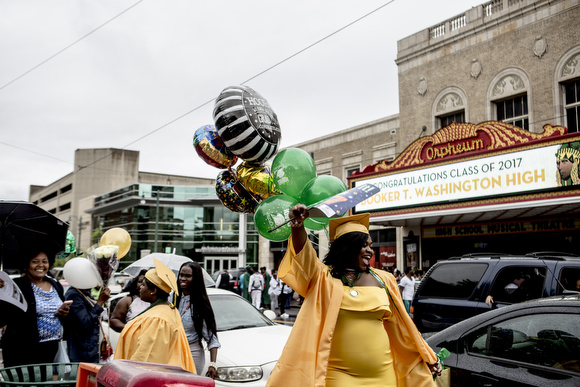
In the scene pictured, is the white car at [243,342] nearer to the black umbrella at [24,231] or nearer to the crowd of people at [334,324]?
the crowd of people at [334,324]

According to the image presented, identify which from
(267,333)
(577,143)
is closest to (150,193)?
(577,143)

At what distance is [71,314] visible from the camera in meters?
5.15

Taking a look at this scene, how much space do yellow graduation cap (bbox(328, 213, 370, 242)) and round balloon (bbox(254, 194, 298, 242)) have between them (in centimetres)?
59

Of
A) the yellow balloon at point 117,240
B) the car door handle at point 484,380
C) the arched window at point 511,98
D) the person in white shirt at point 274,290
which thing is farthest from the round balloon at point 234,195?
the arched window at point 511,98

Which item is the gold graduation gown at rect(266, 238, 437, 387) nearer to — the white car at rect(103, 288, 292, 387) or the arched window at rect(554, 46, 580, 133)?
the white car at rect(103, 288, 292, 387)

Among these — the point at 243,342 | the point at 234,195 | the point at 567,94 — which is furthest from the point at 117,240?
the point at 567,94

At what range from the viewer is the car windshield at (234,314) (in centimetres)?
616

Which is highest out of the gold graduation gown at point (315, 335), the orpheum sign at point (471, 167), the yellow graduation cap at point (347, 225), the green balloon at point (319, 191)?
the orpheum sign at point (471, 167)

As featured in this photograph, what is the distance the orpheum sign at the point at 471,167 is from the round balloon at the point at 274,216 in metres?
11.5

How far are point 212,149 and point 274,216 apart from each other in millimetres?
1419

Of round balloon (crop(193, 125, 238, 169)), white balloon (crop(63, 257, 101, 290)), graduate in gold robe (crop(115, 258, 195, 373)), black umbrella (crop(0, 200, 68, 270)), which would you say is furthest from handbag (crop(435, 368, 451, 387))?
white balloon (crop(63, 257, 101, 290))

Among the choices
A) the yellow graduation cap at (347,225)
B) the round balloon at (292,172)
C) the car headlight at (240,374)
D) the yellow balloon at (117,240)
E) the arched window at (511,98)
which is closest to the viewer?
the yellow graduation cap at (347,225)

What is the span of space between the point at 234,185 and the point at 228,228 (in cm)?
4613

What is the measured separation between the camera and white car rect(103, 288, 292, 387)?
16.4 ft
